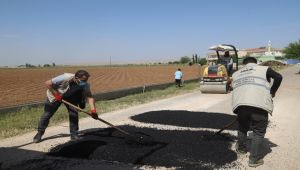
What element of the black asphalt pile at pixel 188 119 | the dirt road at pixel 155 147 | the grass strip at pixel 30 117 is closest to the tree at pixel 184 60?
the grass strip at pixel 30 117

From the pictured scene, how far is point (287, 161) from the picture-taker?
6.27 meters

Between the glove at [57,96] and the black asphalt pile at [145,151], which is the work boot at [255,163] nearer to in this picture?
the black asphalt pile at [145,151]

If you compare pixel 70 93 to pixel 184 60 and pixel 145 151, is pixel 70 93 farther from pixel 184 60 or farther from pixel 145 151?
pixel 184 60

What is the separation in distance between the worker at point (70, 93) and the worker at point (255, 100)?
277cm

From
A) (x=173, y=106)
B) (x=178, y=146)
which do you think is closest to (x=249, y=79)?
(x=178, y=146)

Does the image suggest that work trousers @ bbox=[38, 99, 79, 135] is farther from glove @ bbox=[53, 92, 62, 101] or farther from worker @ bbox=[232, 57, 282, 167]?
worker @ bbox=[232, 57, 282, 167]

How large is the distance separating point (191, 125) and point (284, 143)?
8.14ft

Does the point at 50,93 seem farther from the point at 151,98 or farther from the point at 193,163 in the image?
the point at 151,98

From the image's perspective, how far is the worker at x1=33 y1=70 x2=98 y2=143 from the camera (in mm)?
7263

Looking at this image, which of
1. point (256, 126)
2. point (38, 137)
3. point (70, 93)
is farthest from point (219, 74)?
point (256, 126)

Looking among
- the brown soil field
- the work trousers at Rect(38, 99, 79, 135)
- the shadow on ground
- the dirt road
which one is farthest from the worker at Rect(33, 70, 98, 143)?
the brown soil field

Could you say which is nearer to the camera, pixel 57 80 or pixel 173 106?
pixel 57 80

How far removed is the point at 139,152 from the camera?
22.4 ft

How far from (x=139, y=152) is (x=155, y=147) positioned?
0.46 metres
